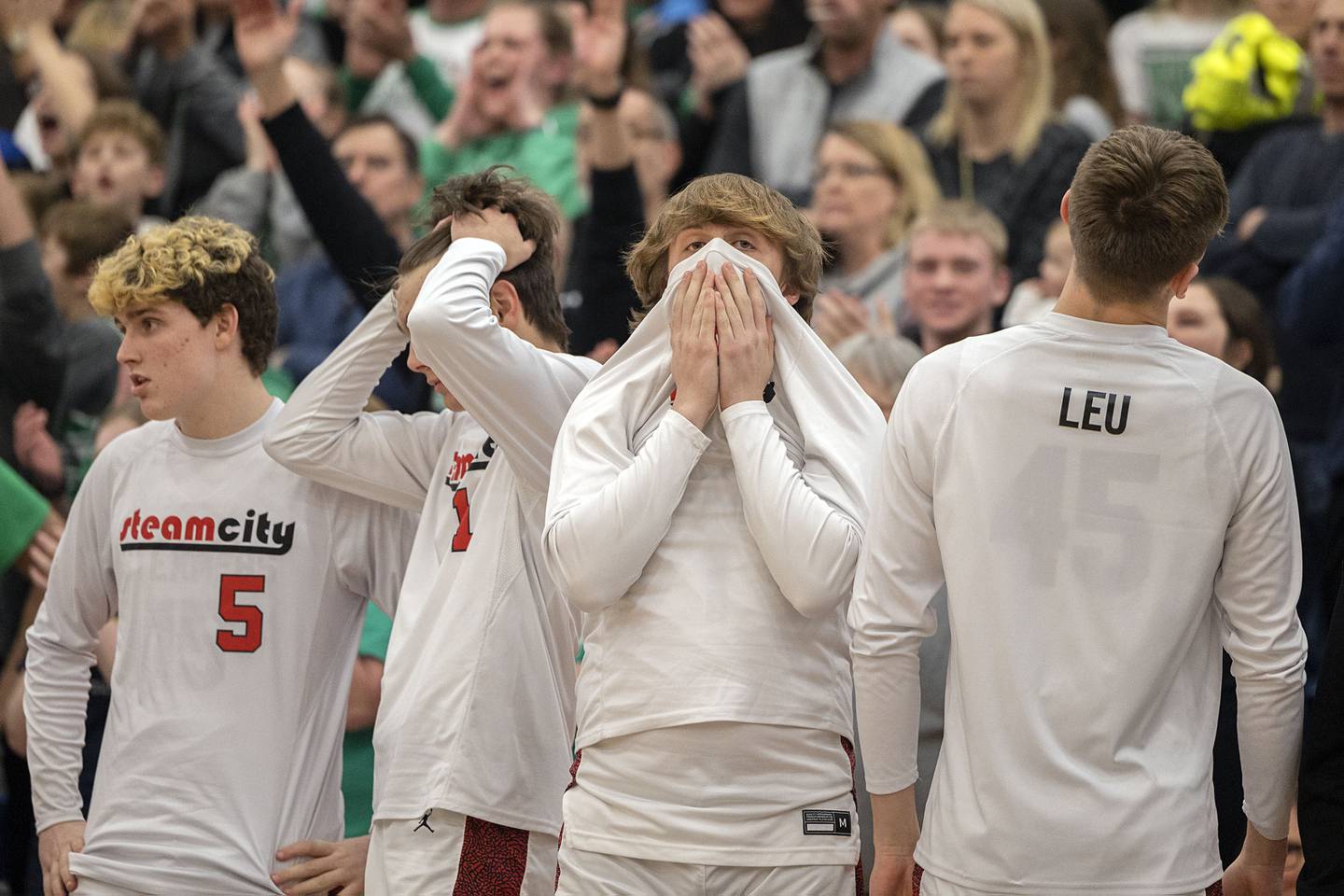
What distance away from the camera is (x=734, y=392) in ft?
9.74

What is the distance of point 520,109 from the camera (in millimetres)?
7258

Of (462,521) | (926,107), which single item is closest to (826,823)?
(462,521)

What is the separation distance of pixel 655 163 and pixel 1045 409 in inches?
182

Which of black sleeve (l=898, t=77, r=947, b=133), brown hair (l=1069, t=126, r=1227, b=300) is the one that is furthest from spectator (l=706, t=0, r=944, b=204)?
brown hair (l=1069, t=126, r=1227, b=300)

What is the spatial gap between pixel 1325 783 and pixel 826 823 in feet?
2.58

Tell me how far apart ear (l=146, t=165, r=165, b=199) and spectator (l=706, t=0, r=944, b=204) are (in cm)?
244

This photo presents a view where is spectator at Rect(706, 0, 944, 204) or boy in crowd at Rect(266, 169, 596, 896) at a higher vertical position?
spectator at Rect(706, 0, 944, 204)

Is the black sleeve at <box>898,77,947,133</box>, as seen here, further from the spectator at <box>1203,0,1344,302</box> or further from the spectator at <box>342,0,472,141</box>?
the spectator at <box>342,0,472,141</box>

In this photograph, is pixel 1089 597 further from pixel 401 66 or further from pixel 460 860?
pixel 401 66

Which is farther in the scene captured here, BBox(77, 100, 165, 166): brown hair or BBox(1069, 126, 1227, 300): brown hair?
BBox(77, 100, 165, 166): brown hair

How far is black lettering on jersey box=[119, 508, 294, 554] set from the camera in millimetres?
3668

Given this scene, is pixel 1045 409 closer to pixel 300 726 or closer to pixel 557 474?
pixel 557 474

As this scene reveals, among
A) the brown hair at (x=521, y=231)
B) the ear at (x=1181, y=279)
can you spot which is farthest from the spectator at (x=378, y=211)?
the ear at (x=1181, y=279)

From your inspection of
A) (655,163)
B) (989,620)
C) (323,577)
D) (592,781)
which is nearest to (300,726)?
(323,577)
